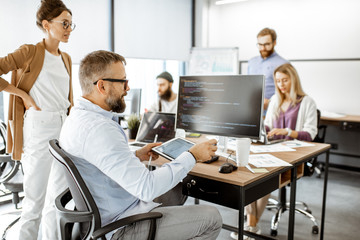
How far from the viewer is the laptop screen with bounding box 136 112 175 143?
248cm

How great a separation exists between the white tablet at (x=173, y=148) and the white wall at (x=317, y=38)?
3514mm

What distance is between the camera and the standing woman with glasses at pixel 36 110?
2232 millimetres

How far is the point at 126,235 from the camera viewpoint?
1.44m

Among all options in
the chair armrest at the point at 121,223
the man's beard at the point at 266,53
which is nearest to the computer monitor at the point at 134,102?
the man's beard at the point at 266,53

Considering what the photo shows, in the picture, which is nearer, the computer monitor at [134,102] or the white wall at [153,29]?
the computer monitor at [134,102]

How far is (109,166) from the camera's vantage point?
1336 millimetres

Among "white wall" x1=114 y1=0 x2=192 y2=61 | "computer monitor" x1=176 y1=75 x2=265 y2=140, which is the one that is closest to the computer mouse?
"computer monitor" x1=176 y1=75 x2=265 y2=140

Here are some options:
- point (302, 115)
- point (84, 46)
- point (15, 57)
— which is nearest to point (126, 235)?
point (15, 57)

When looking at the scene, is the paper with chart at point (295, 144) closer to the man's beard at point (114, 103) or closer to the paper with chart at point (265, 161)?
the paper with chart at point (265, 161)

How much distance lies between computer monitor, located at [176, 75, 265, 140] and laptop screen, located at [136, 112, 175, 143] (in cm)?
14

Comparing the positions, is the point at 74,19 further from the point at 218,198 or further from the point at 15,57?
the point at 218,198

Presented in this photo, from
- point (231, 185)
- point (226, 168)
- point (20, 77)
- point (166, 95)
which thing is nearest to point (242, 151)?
point (226, 168)

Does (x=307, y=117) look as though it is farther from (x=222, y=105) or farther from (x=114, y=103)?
(x=114, y=103)

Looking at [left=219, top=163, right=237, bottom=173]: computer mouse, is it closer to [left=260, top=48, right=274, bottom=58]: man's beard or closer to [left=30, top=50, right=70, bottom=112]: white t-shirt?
[left=30, top=50, right=70, bottom=112]: white t-shirt
